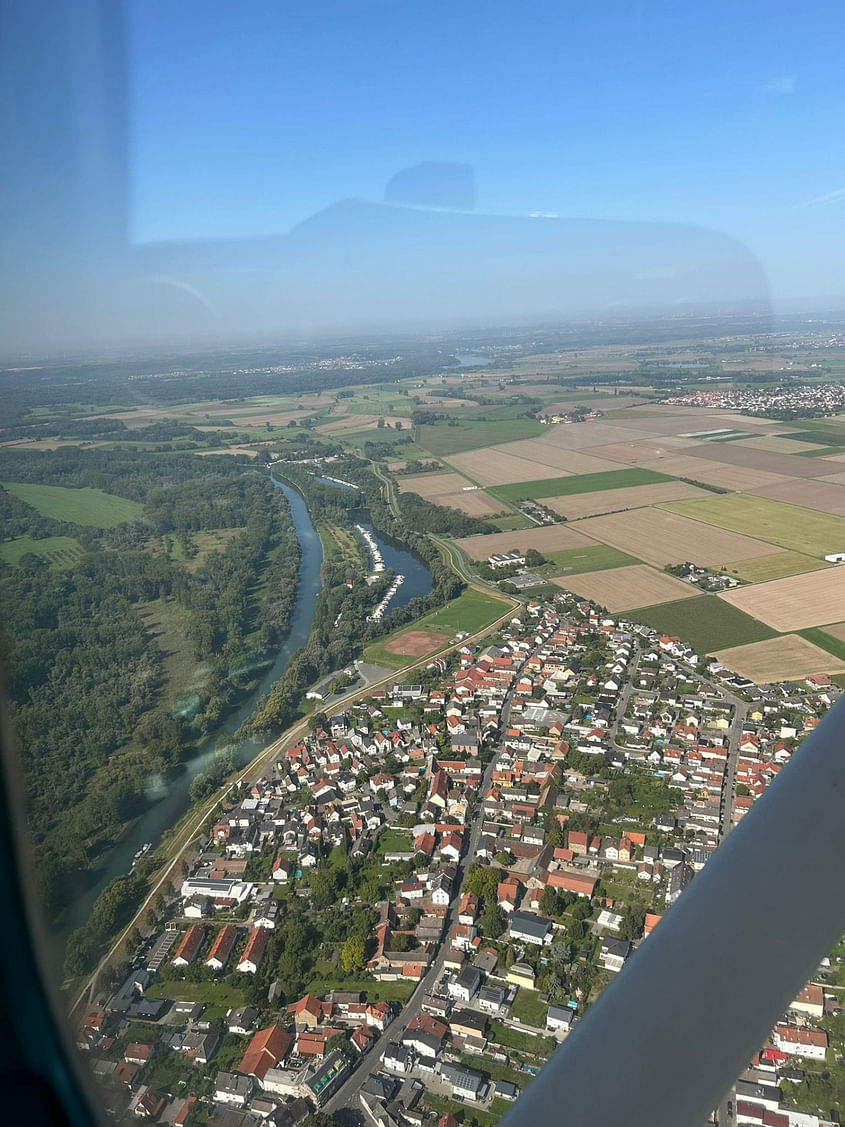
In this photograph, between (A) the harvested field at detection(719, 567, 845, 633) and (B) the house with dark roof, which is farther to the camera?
(A) the harvested field at detection(719, 567, 845, 633)

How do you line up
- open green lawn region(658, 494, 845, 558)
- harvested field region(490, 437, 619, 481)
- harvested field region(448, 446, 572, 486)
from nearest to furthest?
open green lawn region(658, 494, 845, 558), harvested field region(448, 446, 572, 486), harvested field region(490, 437, 619, 481)

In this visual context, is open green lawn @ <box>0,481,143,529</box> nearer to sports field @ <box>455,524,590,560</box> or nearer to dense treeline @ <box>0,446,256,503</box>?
dense treeline @ <box>0,446,256,503</box>

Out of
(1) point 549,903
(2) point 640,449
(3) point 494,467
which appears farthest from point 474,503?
(1) point 549,903

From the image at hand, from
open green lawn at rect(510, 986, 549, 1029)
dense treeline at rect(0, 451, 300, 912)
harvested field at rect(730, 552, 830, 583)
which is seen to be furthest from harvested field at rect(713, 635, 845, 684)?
dense treeline at rect(0, 451, 300, 912)

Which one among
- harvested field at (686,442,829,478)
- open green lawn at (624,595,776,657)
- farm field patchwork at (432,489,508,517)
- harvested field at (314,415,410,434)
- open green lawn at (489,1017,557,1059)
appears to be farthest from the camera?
harvested field at (314,415,410,434)

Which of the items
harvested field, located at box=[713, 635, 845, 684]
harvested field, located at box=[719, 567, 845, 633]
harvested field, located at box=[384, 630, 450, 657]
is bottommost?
harvested field, located at box=[384, 630, 450, 657]

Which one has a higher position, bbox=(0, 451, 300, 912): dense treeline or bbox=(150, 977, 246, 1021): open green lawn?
bbox=(0, 451, 300, 912): dense treeline

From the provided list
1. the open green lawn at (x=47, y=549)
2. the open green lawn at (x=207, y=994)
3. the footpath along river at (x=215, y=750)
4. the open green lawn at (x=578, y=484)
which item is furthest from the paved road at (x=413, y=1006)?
the open green lawn at (x=578, y=484)
